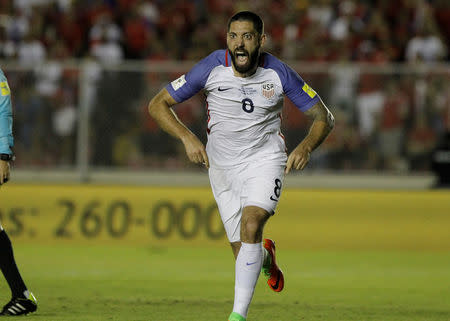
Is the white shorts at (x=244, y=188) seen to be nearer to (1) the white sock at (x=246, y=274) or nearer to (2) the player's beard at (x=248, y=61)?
(1) the white sock at (x=246, y=274)

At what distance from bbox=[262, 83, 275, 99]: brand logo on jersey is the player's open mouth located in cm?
28

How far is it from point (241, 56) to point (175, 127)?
760 mm

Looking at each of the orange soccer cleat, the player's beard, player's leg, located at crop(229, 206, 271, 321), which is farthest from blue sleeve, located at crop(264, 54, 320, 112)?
the orange soccer cleat

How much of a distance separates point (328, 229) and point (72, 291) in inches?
210

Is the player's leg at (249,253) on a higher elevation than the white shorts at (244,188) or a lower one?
lower

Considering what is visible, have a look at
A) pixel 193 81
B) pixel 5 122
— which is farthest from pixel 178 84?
pixel 5 122

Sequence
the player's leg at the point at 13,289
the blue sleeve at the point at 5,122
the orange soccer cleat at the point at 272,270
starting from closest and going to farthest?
1. the blue sleeve at the point at 5,122
2. the player's leg at the point at 13,289
3. the orange soccer cleat at the point at 272,270

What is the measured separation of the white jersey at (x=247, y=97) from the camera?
7.50 meters

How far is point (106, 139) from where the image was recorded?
46.2 ft

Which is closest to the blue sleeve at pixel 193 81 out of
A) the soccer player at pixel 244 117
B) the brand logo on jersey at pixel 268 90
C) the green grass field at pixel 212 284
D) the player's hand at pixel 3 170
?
the soccer player at pixel 244 117

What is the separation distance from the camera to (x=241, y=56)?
24.1ft

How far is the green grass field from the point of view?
8312 millimetres

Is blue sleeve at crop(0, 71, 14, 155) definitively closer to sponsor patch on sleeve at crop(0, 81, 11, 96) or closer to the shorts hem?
sponsor patch on sleeve at crop(0, 81, 11, 96)

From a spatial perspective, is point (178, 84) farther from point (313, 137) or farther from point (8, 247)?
point (8, 247)
